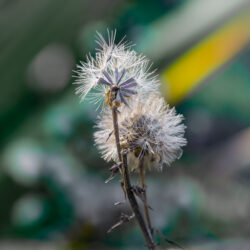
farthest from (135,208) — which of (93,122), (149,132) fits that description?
(93,122)

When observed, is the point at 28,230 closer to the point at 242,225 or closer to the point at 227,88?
the point at 242,225

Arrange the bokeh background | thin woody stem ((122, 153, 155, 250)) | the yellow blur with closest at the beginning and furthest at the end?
thin woody stem ((122, 153, 155, 250)), the bokeh background, the yellow blur

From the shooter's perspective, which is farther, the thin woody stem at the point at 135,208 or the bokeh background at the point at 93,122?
the bokeh background at the point at 93,122

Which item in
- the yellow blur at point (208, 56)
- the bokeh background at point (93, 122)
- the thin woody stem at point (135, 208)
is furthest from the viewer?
the yellow blur at point (208, 56)

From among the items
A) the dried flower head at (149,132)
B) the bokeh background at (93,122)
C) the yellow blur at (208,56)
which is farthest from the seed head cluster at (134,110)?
the yellow blur at (208,56)

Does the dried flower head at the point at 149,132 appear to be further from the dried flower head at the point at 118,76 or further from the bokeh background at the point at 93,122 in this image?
the bokeh background at the point at 93,122

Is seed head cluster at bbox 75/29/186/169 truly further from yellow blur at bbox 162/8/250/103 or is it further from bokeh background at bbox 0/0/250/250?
yellow blur at bbox 162/8/250/103

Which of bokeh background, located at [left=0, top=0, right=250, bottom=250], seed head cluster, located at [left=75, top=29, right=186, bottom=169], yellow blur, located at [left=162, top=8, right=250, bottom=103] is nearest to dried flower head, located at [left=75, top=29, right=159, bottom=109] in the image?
seed head cluster, located at [left=75, top=29, right=186, bottom=169]
